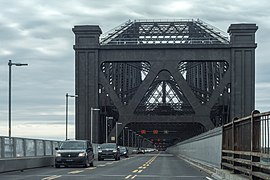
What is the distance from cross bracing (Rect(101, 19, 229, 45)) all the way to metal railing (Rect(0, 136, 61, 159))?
2456 inches

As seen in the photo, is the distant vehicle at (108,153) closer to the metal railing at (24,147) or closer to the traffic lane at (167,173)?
the metal railing at (24,147)

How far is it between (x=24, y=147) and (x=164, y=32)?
2930 inches

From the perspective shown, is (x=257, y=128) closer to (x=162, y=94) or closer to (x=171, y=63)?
(x=171, y=63)

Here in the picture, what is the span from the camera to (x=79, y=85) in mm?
94938

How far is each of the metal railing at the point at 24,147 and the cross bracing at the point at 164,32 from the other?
6238cm

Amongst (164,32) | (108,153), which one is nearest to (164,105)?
(164,32)

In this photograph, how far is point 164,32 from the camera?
10475 cm

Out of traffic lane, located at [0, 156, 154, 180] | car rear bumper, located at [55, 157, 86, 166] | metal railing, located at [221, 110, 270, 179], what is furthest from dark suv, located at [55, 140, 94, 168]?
metal railing, located at [221, 110, 270, 179]

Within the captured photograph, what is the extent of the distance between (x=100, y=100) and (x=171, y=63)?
1499 cm

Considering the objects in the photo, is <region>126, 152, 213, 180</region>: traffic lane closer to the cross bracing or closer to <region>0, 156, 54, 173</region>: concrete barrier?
<region>0, 156, 54, 173</region>: concrete barrier

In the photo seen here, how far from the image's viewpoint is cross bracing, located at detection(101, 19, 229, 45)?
10288 centimetres

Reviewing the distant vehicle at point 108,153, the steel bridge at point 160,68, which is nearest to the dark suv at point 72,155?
the distant vehicle at point 108,153

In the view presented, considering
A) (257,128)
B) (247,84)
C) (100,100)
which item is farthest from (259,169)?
(100,100)

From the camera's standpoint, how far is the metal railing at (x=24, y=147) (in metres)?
28.5
